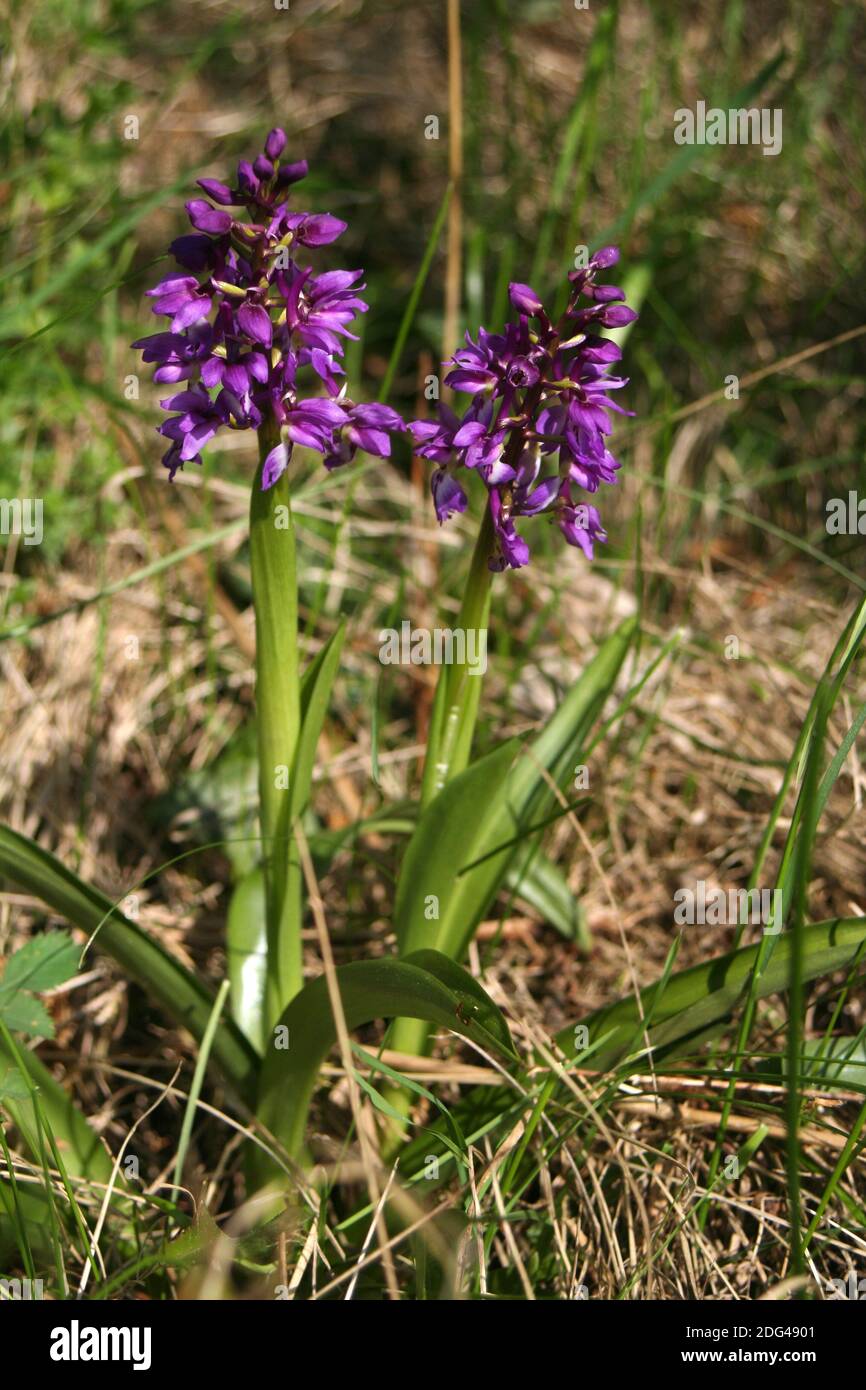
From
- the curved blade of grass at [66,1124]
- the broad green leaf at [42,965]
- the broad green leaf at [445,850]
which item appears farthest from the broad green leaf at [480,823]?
the curved blade of grass at [66,1124]

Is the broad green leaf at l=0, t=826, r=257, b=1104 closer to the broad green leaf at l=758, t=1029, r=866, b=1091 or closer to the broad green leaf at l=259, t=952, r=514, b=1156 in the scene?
the broad green leaf at l=259, t=952, r=514, b=1156

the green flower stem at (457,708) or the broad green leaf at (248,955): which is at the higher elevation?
the green flower stem at (457,708)

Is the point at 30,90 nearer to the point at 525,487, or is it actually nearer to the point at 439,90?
the point at 439,90

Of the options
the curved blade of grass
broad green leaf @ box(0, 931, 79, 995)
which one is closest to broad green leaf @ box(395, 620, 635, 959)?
broad green leaf @ box(0, 931, 79, 995)

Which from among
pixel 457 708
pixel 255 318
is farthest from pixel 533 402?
pixel 457 708

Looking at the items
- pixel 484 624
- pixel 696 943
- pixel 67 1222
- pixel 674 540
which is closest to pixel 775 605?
pixel 674 540

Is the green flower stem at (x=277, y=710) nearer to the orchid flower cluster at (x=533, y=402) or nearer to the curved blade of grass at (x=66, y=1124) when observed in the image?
the orchid flower cluster at (x=533, y=402)
